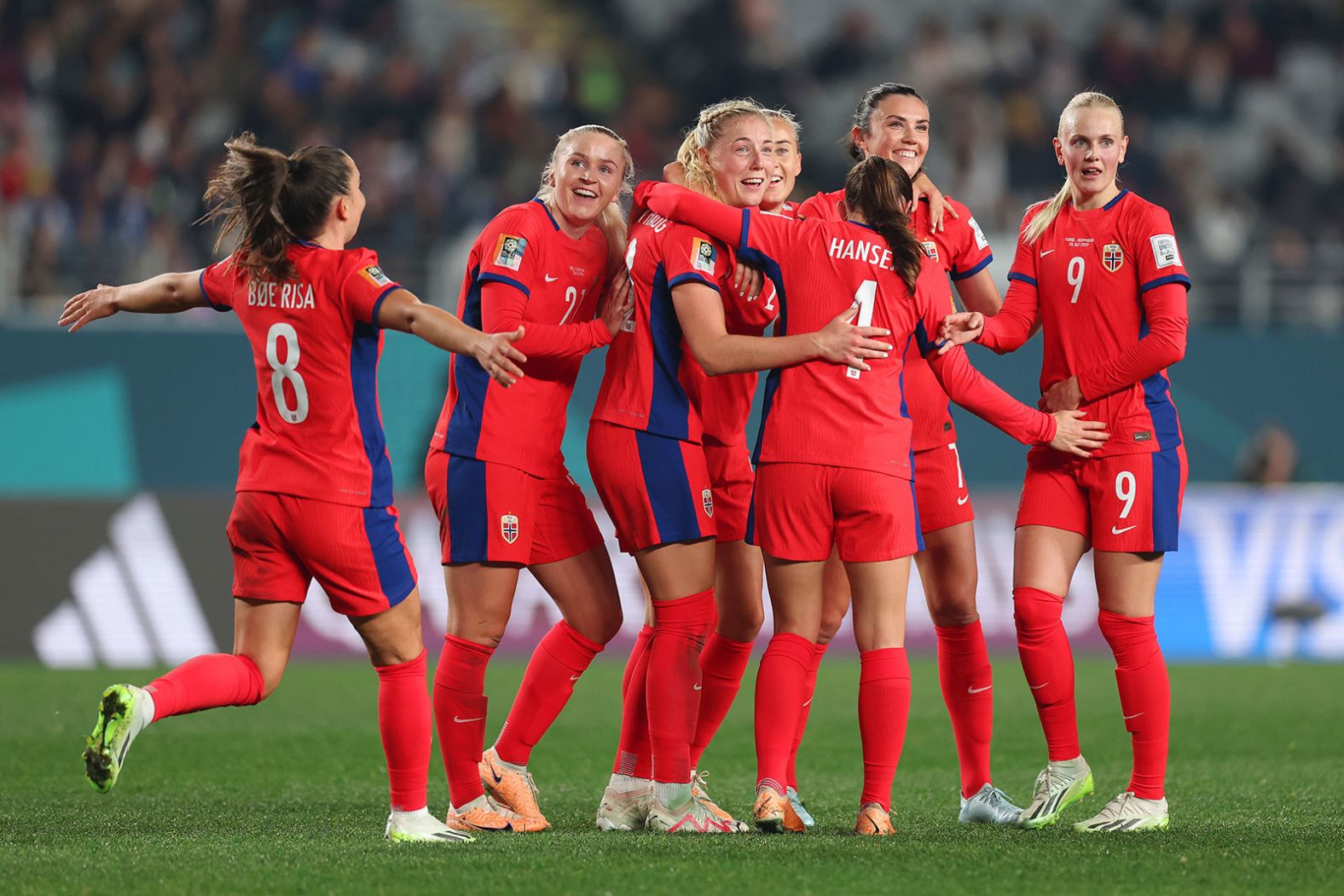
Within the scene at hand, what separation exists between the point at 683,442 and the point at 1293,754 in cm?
385

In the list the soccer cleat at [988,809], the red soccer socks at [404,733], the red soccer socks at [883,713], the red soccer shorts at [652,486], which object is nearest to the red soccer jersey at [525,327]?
the red soccer shorts at [652,486]

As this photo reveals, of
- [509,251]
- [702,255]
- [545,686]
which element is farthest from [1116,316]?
[545,686]

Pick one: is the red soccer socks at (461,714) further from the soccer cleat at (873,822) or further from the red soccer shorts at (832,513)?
the soccer cleat at (873,822)

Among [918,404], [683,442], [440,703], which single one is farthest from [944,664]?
[440,703]

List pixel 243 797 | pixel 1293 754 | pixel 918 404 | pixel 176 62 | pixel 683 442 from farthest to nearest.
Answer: pixel 176 62, pixel 1293 754, pixel 243 797, pixel 918 404, pixel 683 442

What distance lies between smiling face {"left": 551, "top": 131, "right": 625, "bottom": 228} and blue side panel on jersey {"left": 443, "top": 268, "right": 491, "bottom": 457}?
1.22ft

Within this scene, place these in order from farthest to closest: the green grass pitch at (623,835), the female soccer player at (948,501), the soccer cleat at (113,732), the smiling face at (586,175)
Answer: the female soccer player at (948,501), the smiling face at (586,175), the soccer cleat at (113,732), the green grass pitch at (623,835)

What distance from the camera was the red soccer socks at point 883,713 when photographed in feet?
17.0

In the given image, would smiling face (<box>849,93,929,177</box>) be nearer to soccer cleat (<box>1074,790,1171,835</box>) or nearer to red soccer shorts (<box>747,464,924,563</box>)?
red soccer shorts (<box>747,464,924,563</box>)

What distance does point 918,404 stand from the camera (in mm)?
5855

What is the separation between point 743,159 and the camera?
5594 millimetres

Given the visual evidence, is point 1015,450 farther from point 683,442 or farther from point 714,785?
point 683,442

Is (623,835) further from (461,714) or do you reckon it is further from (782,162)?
(782,162)

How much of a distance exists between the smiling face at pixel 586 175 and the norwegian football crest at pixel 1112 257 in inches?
66.8
